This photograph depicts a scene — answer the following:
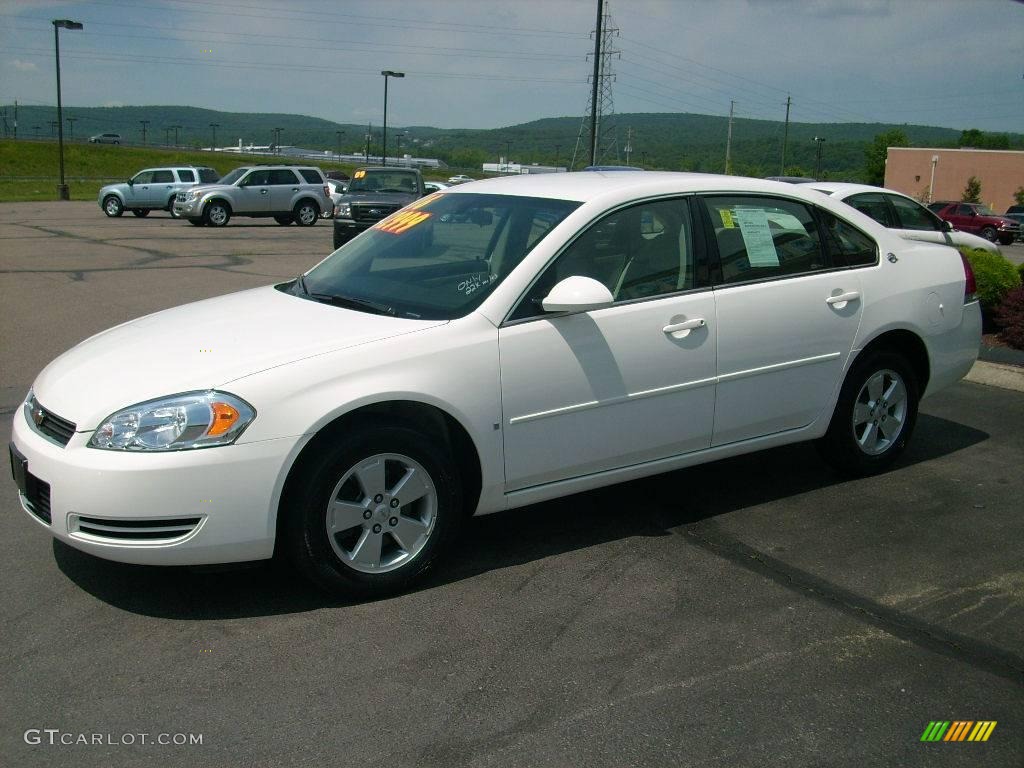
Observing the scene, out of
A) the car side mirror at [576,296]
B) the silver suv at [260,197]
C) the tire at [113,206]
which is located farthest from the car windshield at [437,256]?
the tire at [113,206]

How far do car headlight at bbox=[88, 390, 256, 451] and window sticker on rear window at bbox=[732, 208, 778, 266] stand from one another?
2.67m

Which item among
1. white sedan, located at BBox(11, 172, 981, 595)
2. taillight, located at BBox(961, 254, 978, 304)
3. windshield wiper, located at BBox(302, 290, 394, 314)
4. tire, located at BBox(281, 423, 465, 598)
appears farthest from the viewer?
taillight, located at BBox(961, 254, 978, 304)

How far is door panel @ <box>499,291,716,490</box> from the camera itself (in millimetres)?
4223

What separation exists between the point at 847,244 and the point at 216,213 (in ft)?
83.2

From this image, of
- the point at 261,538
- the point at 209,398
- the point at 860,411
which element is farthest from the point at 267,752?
the point at 860,411

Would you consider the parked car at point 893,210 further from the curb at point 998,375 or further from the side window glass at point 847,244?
the side window glass at point 847,244

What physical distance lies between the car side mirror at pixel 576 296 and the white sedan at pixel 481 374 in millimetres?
13

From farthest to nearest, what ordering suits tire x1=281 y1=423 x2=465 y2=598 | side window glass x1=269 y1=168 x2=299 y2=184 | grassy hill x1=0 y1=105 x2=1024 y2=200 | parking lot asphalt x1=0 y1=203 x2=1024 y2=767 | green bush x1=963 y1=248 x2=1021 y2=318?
grassy hill x1=0 y1=105 x2=1024 y2=200 → side window glass x1=269 y1=168 x2=299 y2=184 → green bush x1=963 y1=248 x2=1021 y2=318 → tire x1=281 y1=423 x2=465 y2=598 → parking lot asphalt x1=0 y1=203 x2=1024 y2=767

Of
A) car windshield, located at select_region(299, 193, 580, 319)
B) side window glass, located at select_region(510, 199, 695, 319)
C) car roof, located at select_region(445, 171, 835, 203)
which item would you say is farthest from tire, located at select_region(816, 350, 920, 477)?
car windshield, located at select_region(299, 193, 580, 319)

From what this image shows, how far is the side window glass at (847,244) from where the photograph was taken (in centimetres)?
533

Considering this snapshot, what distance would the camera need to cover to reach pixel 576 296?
4.14 meters

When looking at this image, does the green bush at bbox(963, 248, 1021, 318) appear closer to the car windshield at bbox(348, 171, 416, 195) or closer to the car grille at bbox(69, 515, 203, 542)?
the car grille at bbox(69, 515, 203, 542)

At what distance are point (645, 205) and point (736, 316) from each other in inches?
27.4

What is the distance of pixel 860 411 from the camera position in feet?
18.0
